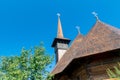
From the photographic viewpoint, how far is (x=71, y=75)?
49.2 ft

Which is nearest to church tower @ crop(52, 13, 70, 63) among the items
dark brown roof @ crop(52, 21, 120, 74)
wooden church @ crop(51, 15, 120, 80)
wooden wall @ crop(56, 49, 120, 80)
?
dark brown roof @ crop(52, 21, 120, 74)

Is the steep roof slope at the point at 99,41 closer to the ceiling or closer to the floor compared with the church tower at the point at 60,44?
closer to the floor

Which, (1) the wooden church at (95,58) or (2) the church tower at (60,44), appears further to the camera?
(2) the church tower at (60,44)

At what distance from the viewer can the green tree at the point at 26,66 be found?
11641 mm

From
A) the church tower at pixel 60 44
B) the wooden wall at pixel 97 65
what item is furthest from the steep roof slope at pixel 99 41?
the church tower at pixel 60 44

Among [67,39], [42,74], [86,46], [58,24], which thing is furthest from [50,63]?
[58,24]

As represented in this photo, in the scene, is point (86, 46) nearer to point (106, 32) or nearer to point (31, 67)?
point (106, 32)

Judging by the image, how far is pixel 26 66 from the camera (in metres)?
12.4

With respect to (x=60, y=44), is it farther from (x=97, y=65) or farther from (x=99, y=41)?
(x=97, y=65)

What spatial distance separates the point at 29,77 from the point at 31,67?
648 mm

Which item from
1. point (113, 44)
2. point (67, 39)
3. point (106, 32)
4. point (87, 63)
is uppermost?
point (67, 39)


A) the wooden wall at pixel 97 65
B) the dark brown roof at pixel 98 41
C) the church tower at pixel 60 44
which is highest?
the church tower at pixel 60 44

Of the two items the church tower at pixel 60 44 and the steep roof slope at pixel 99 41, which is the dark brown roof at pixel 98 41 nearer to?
the steep roof slope at pixel 99 41

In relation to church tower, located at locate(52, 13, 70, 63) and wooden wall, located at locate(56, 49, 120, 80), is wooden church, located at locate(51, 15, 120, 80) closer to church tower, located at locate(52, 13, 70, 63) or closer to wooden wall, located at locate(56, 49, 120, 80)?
wooden wall, located at locate(56, 49, 120, 80)
